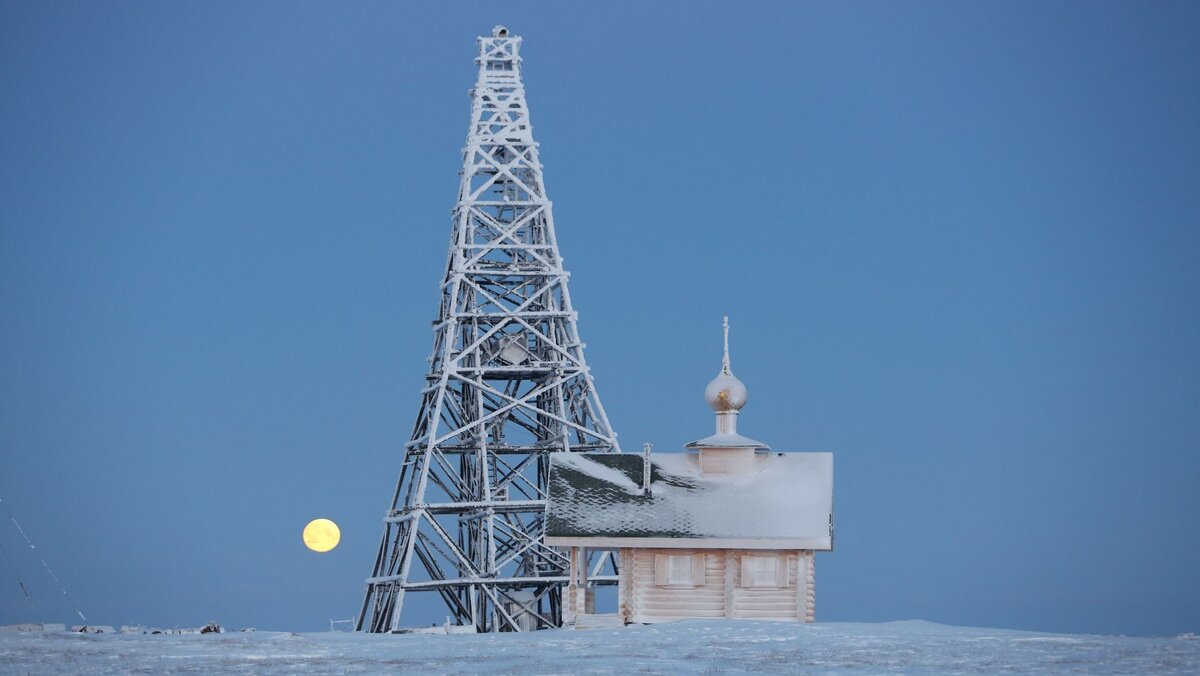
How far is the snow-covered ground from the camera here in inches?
1452

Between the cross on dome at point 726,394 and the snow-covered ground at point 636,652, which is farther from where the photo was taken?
the cross on dome at point 726,394

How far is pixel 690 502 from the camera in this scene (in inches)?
2149

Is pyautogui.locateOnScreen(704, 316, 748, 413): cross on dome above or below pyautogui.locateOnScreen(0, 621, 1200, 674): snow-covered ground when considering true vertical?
above

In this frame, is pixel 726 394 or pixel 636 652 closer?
pixel 636 652

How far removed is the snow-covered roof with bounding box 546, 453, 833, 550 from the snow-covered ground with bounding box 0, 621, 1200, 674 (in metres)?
3.98

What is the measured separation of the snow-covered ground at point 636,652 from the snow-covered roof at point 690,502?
3.98m

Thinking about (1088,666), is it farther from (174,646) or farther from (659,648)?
(174,646)

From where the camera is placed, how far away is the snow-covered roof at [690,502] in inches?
2094

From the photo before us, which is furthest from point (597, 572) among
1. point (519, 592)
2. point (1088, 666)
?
point (1088, 666)

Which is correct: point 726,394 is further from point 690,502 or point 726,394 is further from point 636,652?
point 636,652

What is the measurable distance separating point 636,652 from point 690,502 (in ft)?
46.9

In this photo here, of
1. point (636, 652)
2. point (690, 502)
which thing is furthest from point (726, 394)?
point (636, 652)

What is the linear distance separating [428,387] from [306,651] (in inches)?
1126

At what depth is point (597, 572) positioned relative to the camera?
218ft
